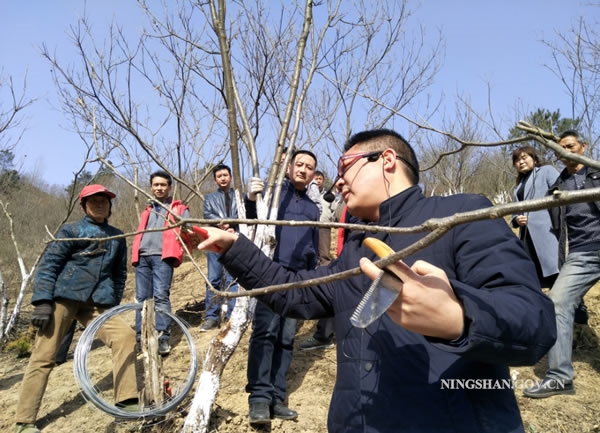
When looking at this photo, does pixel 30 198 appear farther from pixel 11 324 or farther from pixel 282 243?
pixel 282 243

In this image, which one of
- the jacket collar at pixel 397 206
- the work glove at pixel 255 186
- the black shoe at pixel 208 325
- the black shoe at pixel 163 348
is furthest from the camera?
the black shoe at pixel 208 325

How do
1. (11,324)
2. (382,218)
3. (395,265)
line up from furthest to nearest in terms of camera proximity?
(11,324), (382,218), (395,265)

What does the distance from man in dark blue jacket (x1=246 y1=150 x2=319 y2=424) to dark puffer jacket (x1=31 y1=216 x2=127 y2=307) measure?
139cm

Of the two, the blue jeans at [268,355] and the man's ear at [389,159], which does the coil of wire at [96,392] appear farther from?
the man's ear at [389,159]

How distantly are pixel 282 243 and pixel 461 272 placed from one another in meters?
2.37

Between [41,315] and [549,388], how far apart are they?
13.4 ft

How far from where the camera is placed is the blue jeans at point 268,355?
121 inches

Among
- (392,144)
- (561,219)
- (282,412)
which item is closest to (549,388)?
(561,219)

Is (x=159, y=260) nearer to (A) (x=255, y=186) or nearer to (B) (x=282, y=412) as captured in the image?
(A) (x=255, y=186)

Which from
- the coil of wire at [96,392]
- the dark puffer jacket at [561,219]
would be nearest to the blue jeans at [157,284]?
the coil of wire at [96,392]

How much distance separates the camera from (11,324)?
5.51 m

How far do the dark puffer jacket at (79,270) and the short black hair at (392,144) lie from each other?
8.40ft

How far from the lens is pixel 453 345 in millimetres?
900

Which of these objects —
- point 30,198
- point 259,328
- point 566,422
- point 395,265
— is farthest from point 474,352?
point 30,198
